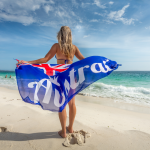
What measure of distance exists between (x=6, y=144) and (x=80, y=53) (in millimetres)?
1929

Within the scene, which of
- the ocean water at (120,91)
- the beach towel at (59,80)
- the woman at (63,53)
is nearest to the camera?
the beach towel at (59,80)

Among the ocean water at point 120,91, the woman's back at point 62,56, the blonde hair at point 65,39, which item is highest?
the blonde hair at point 65,39

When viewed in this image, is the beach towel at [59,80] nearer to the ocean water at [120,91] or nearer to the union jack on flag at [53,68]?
the union jack on flag at [53,68]

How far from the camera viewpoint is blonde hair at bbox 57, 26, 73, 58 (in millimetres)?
1983

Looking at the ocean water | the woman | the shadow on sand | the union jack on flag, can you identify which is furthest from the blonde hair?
the ocean water

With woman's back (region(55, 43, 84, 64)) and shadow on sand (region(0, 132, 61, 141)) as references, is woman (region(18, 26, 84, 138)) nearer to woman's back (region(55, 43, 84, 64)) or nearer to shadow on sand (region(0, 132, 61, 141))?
woman's back (region(55, 43, 84, 64))

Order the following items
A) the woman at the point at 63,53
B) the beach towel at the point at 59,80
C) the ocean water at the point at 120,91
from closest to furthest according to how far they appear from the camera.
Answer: the beach towel at the point at 59,80
the woman at the point at 63,53
the ocean water at the point at 120,91

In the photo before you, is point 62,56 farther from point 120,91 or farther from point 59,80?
point 120,91

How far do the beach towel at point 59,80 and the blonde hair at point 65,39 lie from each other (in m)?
0.28

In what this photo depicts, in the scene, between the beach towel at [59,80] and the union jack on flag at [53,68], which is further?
the union jack on flag at [53,68]

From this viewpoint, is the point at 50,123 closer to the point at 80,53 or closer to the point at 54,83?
the point at 54,83

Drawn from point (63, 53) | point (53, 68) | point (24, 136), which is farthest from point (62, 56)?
point (24, 136)

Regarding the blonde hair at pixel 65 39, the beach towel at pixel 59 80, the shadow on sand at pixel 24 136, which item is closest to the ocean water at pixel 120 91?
the beach towel at pixel 59 80

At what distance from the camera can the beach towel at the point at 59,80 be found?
182 cm
